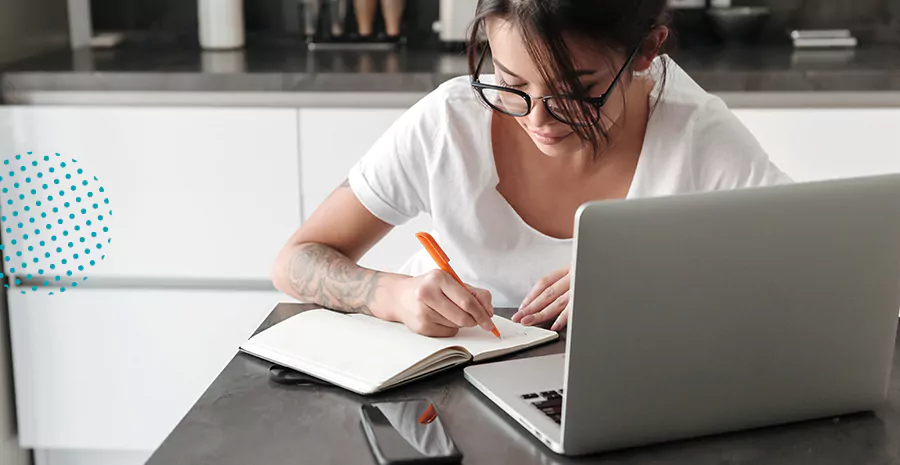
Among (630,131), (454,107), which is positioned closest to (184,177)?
(454,107)

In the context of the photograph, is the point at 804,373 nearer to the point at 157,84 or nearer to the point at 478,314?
the point at 478,314

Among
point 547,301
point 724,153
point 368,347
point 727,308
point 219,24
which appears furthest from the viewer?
point 219,24

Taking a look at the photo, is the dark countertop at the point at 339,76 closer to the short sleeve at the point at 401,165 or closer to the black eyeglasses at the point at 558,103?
the short sleeve at the point at 401,165

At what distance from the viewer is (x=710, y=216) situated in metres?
0.78

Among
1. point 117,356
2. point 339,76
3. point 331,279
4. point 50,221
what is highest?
point 339,76

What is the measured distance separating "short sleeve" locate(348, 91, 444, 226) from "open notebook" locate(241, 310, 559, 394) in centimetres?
29

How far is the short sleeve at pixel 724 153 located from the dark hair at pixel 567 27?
0.86 ft

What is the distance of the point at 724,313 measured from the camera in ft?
2.70

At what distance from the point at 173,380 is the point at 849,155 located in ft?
5.00

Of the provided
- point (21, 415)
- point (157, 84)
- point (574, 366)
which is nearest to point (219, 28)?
point (157, 84)

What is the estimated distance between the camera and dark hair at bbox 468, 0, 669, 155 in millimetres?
1099

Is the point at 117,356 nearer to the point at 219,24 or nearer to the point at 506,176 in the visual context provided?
the point at 219,24

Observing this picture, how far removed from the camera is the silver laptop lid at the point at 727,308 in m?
0.77

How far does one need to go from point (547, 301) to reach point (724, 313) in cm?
38
